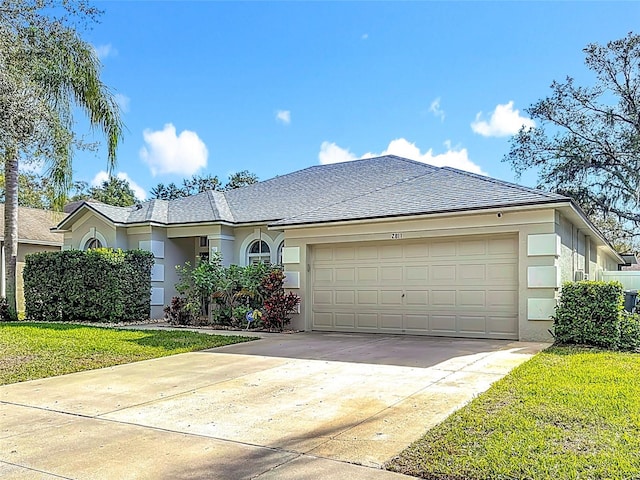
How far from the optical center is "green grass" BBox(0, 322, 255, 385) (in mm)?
8703

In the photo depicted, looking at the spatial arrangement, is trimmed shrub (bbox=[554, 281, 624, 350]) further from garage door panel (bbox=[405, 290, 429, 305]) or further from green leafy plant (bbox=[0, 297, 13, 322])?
green leafy plant (bbox=[0, 297, 13, 322])

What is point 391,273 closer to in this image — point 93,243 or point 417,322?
point 417,322

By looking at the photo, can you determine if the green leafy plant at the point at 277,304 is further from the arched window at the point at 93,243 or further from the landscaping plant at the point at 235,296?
the arched window at the point at 93,243

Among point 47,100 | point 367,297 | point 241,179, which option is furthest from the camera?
point 241,179

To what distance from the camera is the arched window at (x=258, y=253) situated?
53.5 ft

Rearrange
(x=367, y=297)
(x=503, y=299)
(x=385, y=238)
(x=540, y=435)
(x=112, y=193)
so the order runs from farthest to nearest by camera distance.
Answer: (x=112, y=193), (x=367, y=297), (x=385, y=238), (x=503, y=299), (x=540, y=435)

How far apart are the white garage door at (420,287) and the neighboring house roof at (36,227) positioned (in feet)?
43.9

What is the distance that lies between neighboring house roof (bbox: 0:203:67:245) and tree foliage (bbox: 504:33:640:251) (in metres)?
22.4

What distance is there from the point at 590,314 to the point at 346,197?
26.5 ft

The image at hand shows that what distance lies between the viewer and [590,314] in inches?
399

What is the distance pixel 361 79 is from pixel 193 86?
7016 millimetres

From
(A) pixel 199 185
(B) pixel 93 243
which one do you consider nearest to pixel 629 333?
(B) pixel 93 243

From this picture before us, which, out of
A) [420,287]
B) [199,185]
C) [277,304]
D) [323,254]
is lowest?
[277,304]

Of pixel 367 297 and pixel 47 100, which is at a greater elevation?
pixel 47 100
